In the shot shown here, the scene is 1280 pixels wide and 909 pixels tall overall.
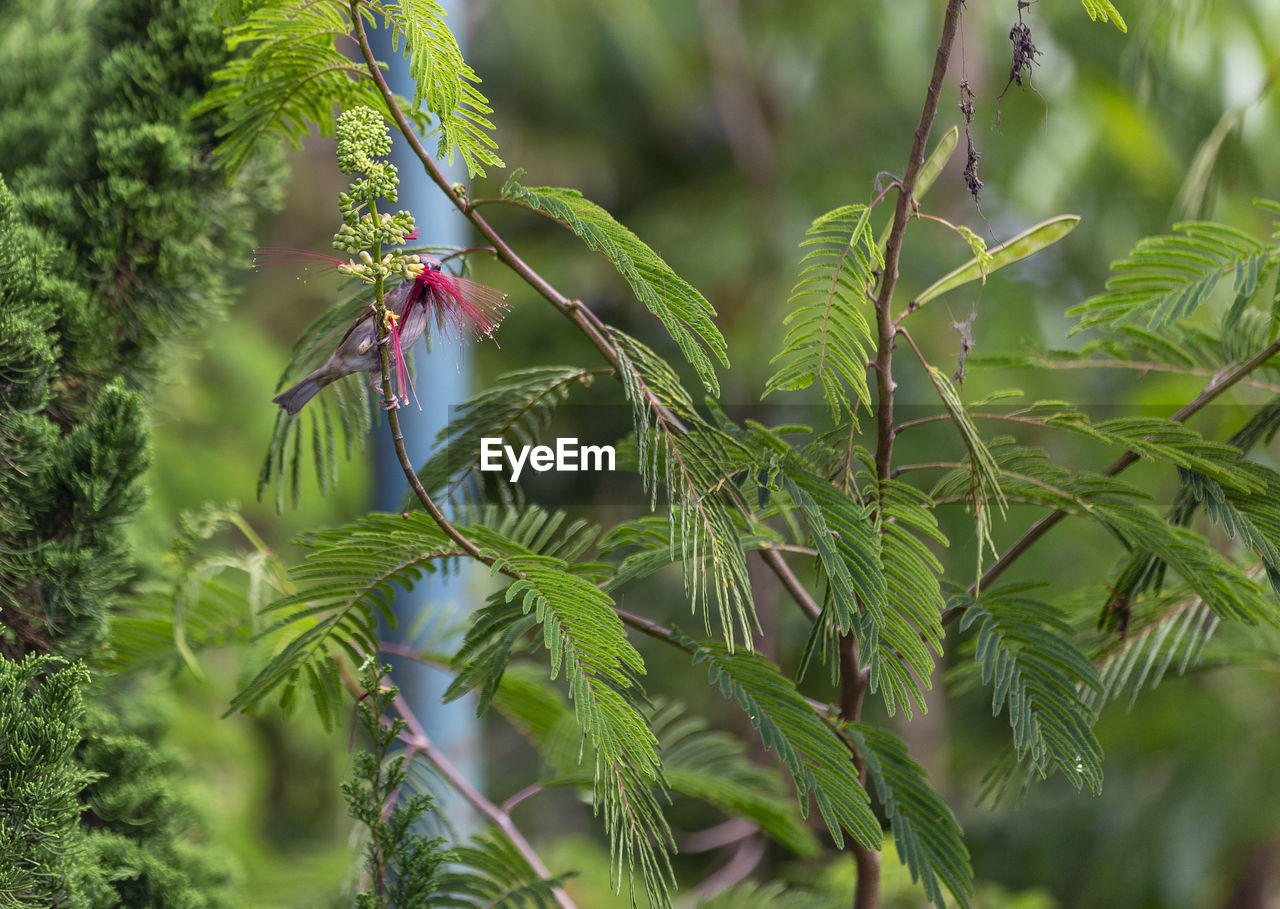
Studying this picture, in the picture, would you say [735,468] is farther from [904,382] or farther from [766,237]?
[766,237]

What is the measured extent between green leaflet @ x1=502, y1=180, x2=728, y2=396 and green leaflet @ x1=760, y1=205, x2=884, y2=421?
48mm

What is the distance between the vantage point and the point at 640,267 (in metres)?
0.54

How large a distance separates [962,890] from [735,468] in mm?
259

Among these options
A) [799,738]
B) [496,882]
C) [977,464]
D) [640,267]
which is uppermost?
[640,267]

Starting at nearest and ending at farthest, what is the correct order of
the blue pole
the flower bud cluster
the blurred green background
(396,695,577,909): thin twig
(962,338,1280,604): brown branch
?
the flower bud cluster → (962,338,1280,604): brown branch → (396,695,577,909): thin twig → the blue pole → the blurred green background

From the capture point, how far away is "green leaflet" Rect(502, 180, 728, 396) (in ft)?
1.71

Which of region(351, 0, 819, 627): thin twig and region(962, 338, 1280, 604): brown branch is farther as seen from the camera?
region(962, 338, 1280, 604): brown branch

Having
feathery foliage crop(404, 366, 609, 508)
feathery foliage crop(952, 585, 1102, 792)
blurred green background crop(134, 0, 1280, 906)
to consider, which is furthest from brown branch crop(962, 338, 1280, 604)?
blurred green background crop(134, 0, 1280, 906)

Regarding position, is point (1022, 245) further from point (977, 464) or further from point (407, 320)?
point (407, 320)

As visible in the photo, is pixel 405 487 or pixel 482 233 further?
pixel 405 487

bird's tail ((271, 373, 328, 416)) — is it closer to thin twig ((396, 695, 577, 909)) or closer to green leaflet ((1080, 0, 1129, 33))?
thin twig ((396, 695, 577, 909))

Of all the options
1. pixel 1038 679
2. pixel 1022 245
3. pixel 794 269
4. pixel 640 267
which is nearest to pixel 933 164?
pixel 1022 245

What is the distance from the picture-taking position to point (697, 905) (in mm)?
764

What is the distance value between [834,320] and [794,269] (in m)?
1.78
